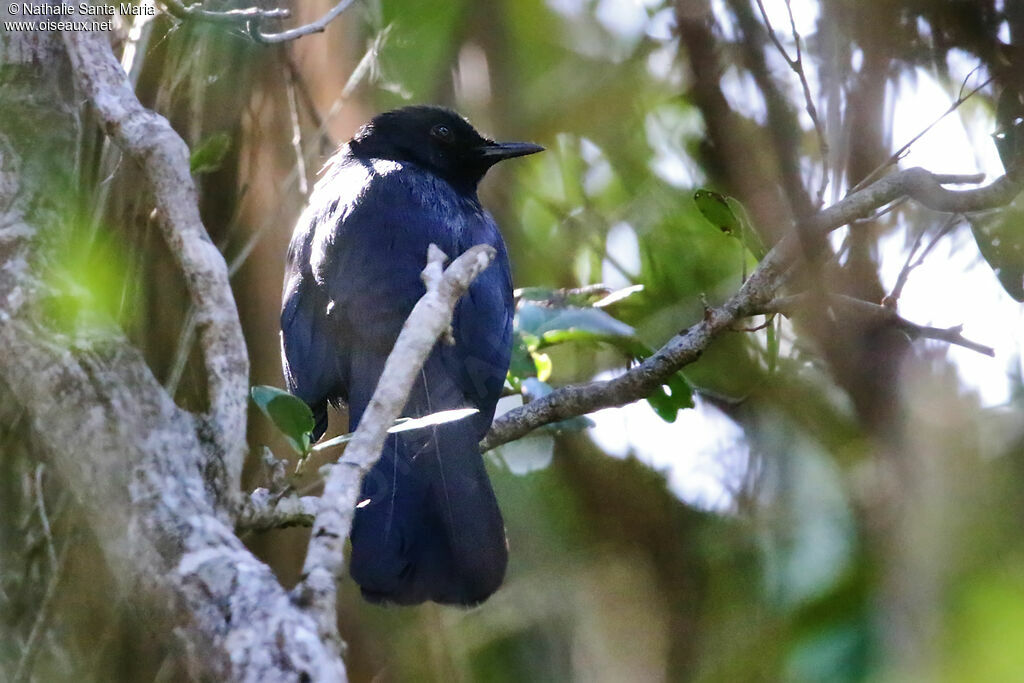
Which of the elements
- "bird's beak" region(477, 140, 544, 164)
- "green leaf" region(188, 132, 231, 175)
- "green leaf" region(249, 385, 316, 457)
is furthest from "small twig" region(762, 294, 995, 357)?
"green leaf" region(188, 132, 231, 175)

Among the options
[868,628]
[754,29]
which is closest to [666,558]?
[868,628]

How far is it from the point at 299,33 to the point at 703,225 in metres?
2.46

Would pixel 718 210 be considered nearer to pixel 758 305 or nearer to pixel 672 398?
pixel 758 305

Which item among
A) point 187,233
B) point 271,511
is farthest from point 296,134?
point 271,511

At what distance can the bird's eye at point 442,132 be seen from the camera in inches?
185

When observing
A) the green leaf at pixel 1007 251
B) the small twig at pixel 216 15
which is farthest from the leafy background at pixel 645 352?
the small twig at pixel 216 15

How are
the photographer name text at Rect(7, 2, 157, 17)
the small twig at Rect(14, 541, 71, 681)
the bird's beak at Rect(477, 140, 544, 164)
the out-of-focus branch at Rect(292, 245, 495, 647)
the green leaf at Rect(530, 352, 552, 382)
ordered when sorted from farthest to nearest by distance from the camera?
the bird's beak at Rect(477, 140, 544, 164) < the green leaf at Rect(530, 352, 552, 382) < the small twig at Rect(14, 541, 71, 681) < the photographer name text at Rect(7, 2, 157, 17) < the out-of-focus branch at Rect(292, 245, 495, 647)

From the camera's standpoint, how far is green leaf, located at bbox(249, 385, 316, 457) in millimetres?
2400

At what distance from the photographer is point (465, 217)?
156 inches

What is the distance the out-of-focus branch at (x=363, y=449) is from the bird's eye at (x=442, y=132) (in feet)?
7.39

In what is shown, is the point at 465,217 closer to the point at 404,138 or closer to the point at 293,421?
the point at 404,138

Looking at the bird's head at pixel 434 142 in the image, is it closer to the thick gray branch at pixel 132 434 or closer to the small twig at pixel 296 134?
the small twig at pixel 296 134

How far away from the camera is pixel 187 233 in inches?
101

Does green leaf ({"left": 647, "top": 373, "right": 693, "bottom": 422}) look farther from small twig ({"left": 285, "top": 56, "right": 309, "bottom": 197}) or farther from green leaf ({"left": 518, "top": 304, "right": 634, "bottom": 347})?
small twig ({"left": 285, "top": 56, "right": 309, "bottom": 197})
